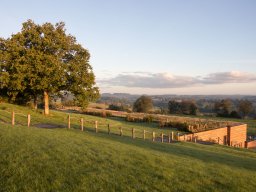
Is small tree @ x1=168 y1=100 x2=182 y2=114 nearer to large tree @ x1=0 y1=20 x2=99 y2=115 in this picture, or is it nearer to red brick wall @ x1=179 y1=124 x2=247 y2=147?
red brick wall @ x1=179 y1=124 x2=247 y2=147

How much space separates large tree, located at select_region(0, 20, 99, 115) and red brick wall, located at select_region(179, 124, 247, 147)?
13.9 meters

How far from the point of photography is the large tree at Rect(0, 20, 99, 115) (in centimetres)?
3337

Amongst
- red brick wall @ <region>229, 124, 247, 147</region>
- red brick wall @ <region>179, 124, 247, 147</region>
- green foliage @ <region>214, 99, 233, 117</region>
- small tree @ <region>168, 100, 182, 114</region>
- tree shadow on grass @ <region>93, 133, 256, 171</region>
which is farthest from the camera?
small tree @ <region>168, 100, 182, 114</region>

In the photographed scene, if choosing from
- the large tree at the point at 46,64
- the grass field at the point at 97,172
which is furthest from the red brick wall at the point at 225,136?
the grass field at the point at 97,172

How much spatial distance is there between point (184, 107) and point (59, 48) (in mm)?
47021

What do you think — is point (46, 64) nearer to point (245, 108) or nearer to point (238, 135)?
point (238, 135)

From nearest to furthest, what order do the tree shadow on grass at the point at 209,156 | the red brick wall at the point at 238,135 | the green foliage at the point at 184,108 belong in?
1. the tree shadow on grass at the point at 209,156
2. the red brick wall at the point at 238,135
3. the green foliage at the point at 184,108

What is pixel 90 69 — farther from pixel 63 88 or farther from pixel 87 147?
pixel 87 147

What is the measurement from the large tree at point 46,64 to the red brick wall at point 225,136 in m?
13.9

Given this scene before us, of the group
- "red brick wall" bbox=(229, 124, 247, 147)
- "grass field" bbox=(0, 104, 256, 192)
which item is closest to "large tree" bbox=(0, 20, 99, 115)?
"red brick wall" bbox=(229, 124, 247, 147)

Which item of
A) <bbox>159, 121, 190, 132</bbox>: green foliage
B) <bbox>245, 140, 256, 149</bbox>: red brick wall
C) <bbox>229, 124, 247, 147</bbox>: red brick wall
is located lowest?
<bbox>245, 140, 256, 149</bbox>: red brick wall

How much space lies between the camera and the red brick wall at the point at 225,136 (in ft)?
A: 104

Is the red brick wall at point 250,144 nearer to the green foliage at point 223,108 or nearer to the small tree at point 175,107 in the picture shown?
the green foliage at point 223,108

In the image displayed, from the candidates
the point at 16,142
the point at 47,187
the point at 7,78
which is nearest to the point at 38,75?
the point at 7,78
